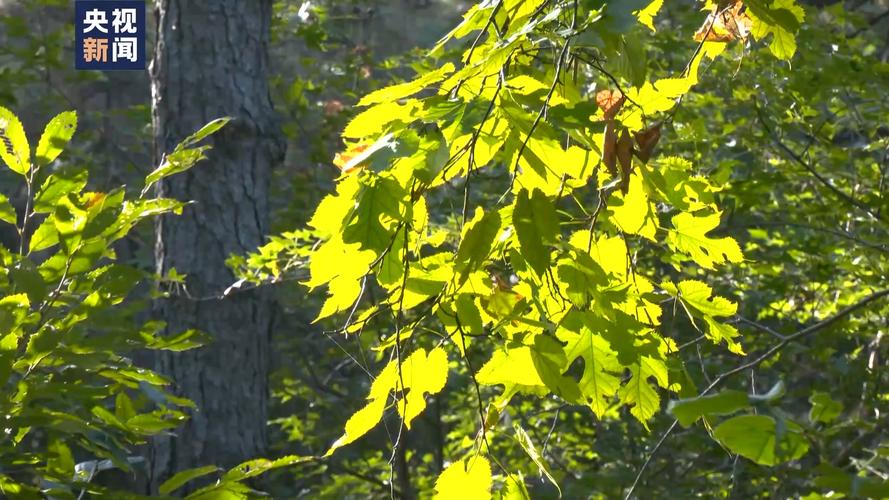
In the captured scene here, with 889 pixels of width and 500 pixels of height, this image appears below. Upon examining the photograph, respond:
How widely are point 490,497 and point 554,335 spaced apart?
0.20m

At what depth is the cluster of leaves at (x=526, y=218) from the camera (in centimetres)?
108

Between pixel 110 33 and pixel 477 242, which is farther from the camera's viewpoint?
pixel 110 33

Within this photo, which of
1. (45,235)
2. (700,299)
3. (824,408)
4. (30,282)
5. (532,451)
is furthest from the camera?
(45,235)

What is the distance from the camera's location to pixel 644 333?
1276 millimetres

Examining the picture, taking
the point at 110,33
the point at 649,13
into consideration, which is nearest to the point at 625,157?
the point at 649,13

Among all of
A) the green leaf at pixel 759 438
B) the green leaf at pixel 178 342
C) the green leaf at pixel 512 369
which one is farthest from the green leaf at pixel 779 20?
the green leaf at pixel 178 342

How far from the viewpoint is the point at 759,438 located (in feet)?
2.72

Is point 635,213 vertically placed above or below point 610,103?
below

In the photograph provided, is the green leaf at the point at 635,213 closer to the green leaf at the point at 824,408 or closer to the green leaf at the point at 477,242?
the green leaf at the point at 477,242

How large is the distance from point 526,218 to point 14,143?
3.71 feet

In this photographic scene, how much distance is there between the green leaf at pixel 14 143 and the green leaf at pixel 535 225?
3.58 ft

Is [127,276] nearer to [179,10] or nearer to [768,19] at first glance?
[768,19]

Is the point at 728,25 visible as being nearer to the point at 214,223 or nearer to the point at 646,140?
the point at 646,140

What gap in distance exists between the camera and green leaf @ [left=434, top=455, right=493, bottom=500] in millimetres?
1263
